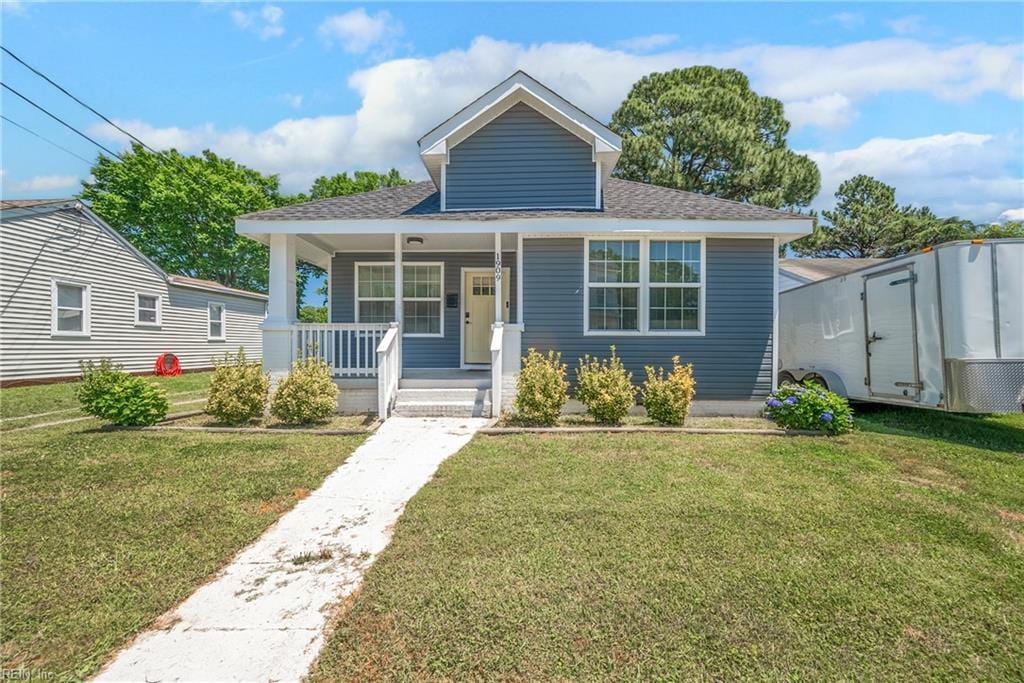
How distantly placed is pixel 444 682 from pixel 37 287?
16.0 metres

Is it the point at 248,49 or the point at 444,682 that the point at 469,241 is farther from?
the point at 444,682

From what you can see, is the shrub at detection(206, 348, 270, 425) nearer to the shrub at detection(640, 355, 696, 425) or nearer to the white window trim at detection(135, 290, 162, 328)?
the shrub at detection(640, 355, 696, 425)

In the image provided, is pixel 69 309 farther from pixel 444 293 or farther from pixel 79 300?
→ pixel 444 293

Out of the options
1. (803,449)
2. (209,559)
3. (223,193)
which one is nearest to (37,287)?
(209,559)

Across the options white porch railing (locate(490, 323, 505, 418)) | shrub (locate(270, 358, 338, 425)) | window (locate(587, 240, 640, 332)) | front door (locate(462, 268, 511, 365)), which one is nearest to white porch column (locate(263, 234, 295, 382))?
shrub (locate(270, 358, 338, 425))

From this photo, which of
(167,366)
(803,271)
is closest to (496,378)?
(803,271)

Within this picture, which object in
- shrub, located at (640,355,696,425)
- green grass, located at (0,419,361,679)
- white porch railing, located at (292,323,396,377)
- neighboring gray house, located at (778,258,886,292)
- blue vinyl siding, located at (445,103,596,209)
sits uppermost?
blue vinyl siding, located at (445,103,596,209)

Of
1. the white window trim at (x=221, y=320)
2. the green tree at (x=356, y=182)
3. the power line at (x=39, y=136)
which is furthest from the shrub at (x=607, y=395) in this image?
the green tree at (x=356, y=182)

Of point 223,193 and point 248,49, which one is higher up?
point 223,193

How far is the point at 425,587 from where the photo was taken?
2689 millimetres

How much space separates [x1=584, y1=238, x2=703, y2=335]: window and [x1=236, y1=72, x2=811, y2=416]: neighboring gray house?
0.02 metres

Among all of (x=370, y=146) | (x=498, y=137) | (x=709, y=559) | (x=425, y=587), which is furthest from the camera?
(x=370, y=146)

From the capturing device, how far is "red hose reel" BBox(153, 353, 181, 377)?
15609 mm

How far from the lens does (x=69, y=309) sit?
12781mm
